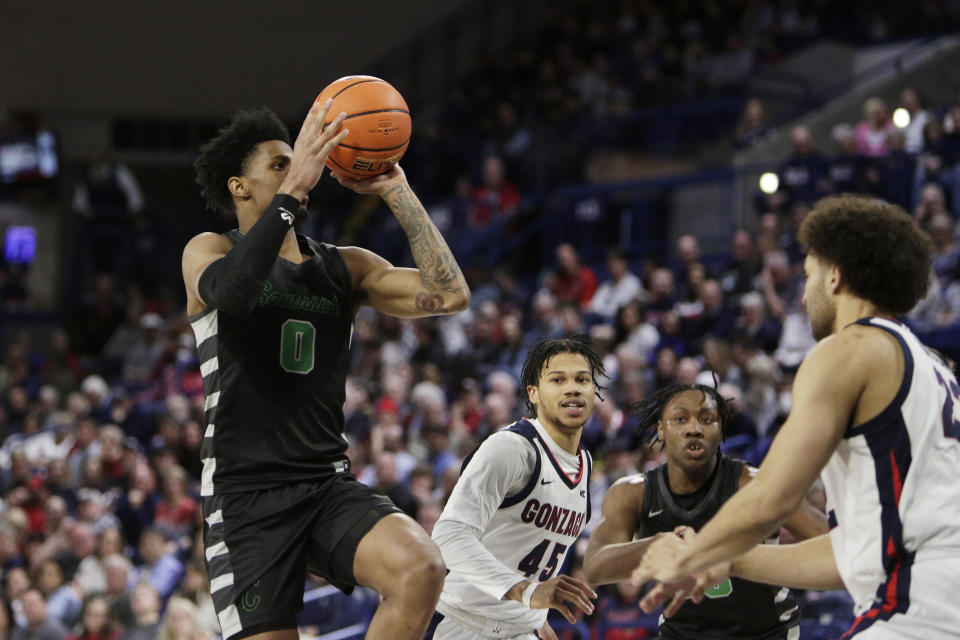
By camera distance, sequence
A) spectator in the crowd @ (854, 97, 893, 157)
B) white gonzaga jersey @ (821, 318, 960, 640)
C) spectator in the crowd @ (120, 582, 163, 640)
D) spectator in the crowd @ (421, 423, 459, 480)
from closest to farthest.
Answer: white gonzaga jersey @ (821, 318, 960, 640) < spectator in the crowd @ (120, 582, 163, 640) < spectator in the crowd @ (421, 423, 459, 480) < spectator in the crowd @ (854, 97, 893, 157)

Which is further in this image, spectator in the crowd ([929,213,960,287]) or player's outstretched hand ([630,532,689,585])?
spectator in the crowd ([929,213,960,287])

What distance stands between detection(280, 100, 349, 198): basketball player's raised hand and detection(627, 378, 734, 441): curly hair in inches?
73.2

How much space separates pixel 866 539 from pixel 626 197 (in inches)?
474

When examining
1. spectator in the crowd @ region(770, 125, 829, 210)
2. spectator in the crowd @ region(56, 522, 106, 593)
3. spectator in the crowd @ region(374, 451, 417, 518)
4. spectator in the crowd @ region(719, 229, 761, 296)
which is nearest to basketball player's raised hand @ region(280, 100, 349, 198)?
spectator in the crowd @ region(374, 451, 417, 518)

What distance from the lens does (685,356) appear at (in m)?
10.9

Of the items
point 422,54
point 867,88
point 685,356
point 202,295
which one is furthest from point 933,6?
point 202,295

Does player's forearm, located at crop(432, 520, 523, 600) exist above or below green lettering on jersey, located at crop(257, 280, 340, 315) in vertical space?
below

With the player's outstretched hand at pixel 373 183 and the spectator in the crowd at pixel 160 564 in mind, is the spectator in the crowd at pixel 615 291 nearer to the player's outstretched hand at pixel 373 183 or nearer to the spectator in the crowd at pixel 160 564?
the spectator in the crowd at pixel 160 564

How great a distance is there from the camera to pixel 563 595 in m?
4.32

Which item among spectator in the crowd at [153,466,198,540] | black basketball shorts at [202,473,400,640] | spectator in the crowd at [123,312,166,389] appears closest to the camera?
black basketball shorts at [202,473,400,640]

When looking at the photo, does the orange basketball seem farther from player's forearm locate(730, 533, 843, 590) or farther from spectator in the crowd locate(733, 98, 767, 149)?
spectator in the crowd locate(733, 98, 767, 149)

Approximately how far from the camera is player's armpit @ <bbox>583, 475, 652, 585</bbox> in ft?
14.8

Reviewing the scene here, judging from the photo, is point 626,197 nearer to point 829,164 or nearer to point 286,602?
point 829,164

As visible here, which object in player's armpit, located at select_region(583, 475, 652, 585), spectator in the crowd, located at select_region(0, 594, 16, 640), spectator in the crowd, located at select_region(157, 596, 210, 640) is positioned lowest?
spectator in the crowd, located at select_region(0, 594, 16, 640)
